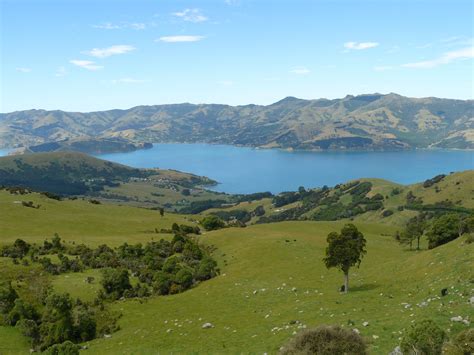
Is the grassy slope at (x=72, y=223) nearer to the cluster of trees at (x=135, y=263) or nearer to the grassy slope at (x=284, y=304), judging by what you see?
the cluster of trees at (x=135, y=263)

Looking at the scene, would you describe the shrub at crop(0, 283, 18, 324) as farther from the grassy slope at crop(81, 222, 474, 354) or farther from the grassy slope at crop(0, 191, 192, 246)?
the grassy slope at crop(0, 191, 192, 246)

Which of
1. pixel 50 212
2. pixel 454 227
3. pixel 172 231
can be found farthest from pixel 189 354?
pixel 50 212

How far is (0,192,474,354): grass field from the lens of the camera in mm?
32094

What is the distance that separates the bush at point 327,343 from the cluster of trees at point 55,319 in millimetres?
33841

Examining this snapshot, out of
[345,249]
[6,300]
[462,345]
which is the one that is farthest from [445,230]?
[6,300]

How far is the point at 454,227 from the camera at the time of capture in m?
67.1

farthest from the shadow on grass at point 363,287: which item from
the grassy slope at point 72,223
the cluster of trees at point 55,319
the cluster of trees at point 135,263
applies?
the grassy slope at point 72,223

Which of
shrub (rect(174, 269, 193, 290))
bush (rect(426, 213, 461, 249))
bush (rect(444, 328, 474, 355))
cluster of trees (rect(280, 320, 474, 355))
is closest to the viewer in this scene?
bush (rect(444, 328, 474, 355))

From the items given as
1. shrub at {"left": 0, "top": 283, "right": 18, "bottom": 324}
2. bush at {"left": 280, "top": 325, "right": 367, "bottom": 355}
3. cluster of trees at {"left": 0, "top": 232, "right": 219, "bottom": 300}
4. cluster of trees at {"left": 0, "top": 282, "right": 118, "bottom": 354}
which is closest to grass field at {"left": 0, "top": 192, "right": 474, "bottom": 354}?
cluster of trees at {"left": 0, "top": 282, "right": 118, "bottom": 354}

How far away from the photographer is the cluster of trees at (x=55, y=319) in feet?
158

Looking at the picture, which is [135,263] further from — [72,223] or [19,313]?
[72,223]

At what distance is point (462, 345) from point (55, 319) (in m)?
46.1

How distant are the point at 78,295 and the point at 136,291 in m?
8.30

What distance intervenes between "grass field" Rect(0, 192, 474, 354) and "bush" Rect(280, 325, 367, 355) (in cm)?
544
